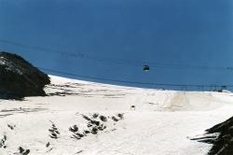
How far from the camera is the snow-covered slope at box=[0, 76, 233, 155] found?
39750 millimetres

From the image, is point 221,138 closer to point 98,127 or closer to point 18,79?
point 98,127

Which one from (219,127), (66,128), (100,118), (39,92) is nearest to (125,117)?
(100,118)

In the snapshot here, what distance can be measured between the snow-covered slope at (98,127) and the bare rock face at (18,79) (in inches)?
83.7

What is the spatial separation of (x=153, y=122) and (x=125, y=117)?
Answer: 327 cm

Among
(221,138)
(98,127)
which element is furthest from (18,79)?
(221,138)

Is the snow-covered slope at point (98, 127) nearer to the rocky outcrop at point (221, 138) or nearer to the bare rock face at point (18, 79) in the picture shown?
the rocky outcrop at point (221, 138)

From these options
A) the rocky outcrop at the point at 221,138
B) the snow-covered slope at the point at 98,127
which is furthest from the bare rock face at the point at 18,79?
the rocky outcrop at the point at 221,138

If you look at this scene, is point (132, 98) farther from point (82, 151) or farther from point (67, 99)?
point (82, 151)

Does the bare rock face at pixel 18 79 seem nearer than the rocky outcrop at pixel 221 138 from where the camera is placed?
No

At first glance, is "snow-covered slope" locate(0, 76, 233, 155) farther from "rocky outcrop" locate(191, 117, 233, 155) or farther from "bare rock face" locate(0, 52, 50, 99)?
"bare rock face" locate(0, 52, 50, 99)

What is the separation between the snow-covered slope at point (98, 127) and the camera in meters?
39.8

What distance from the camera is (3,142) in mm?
40844

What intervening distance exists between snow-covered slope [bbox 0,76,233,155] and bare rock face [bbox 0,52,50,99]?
6.98 feet

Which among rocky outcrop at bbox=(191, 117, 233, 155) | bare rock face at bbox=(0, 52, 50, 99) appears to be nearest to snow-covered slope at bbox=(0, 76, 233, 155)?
rocky outcrop at bbox=(191, 117, 233, 155)
